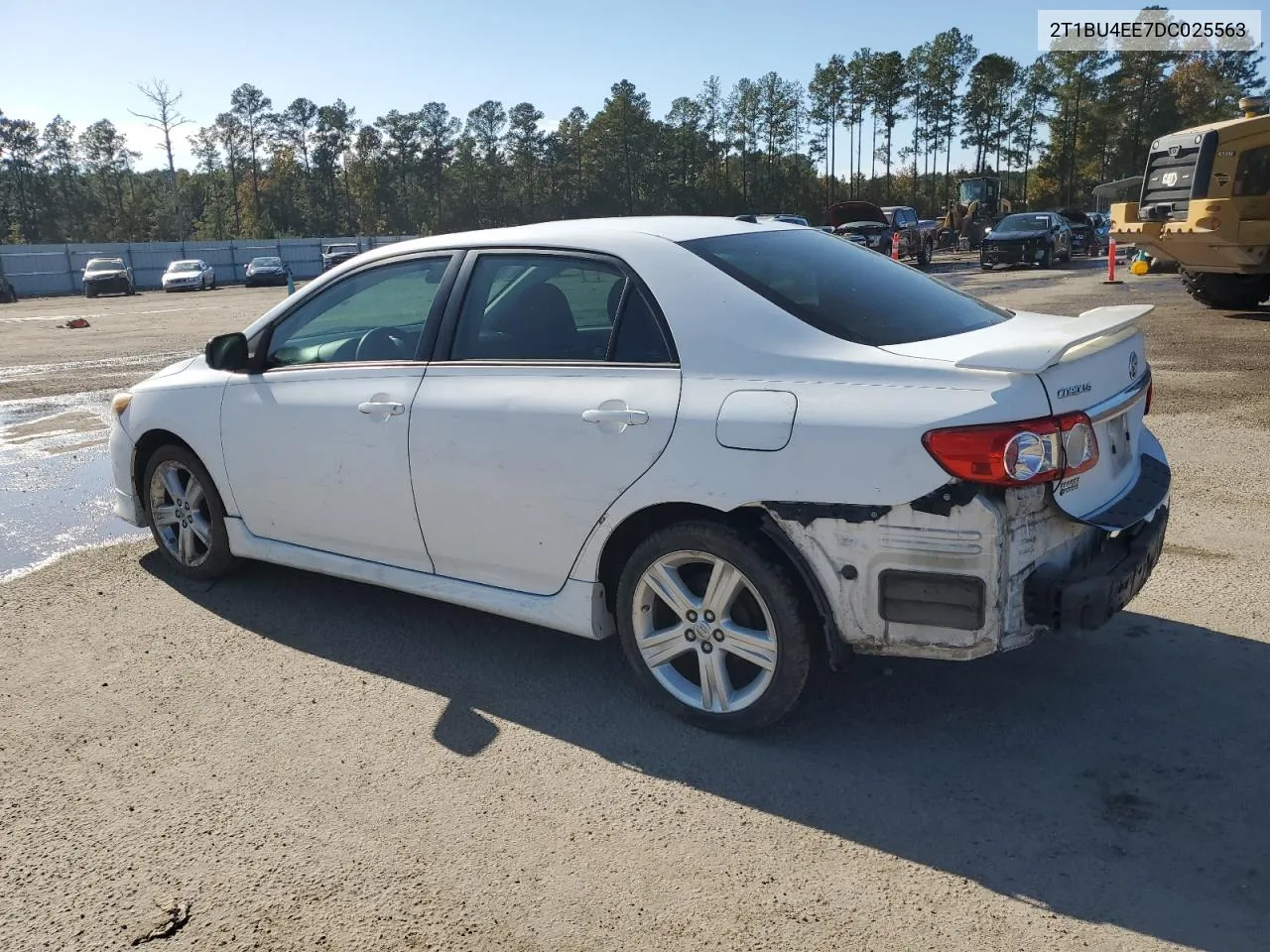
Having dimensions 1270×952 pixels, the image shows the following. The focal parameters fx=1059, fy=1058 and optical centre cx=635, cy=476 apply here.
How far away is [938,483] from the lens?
2.96m

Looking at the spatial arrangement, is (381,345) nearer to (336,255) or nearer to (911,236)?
(911,236)

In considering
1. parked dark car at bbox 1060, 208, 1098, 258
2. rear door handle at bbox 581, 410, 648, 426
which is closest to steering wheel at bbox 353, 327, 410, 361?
rear door handle at bbox 581, 410, 648, 426

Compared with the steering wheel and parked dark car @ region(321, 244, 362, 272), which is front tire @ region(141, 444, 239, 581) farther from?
parked dark car @ region(321, 244, 362, 272)

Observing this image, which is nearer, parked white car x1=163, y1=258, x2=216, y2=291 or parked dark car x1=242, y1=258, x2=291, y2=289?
parked white car x1=163, y1=258, x2=216, y2=291

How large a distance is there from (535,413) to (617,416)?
353mm

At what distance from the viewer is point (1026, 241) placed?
3067 cm

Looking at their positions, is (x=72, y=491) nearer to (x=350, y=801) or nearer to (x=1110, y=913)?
(x=350, y=801)

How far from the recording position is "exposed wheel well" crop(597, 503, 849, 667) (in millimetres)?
3240

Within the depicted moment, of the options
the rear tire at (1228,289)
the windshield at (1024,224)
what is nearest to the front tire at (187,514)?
the rear tire at (1228,289)

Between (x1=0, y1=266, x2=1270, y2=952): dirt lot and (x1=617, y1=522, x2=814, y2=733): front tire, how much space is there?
0.14m

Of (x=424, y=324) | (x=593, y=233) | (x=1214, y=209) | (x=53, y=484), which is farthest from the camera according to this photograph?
(x=1214, y=209)

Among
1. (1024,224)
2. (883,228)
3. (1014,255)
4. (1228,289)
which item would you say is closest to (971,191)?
(883,228)

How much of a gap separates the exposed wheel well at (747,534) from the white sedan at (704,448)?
0.03 feet

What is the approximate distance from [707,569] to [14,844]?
2.22 meters
